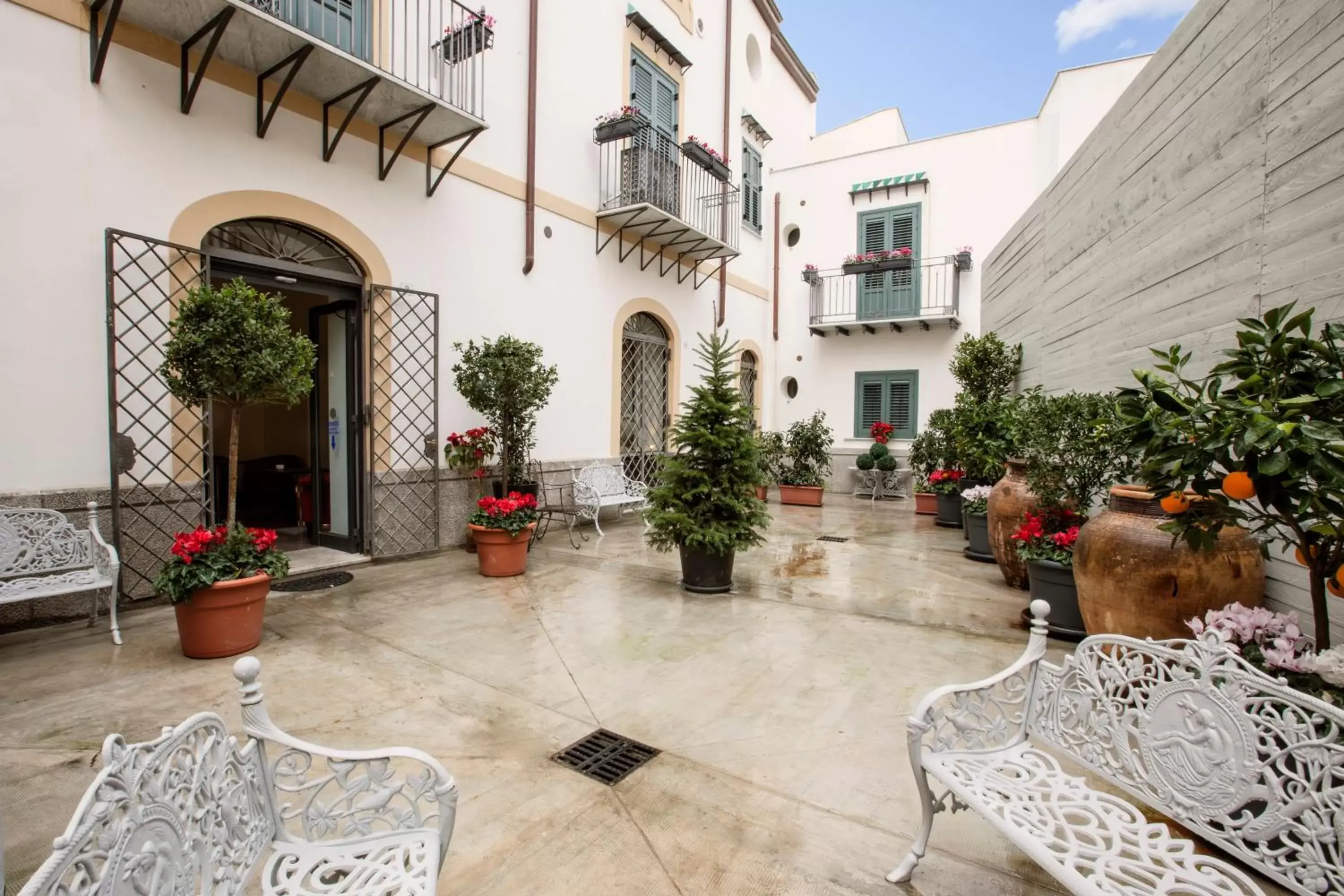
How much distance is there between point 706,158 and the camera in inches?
374

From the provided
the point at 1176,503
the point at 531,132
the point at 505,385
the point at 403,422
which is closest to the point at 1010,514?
the point at 1176,503

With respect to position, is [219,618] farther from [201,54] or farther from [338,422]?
[201,54]

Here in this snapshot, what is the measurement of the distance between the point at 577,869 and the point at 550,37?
8.39 m

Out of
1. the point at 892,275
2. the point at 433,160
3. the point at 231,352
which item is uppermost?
the point at 892,275

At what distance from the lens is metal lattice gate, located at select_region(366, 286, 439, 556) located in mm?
6008

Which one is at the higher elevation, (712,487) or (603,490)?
(712,487)

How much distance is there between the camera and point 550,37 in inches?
300

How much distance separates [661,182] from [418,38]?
146 inches

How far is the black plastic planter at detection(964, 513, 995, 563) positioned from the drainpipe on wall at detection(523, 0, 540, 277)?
559 centimetres

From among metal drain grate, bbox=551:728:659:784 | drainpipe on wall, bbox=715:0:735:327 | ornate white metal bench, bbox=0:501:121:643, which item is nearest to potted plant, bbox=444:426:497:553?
ornate white metal bench, bbox=0:501:121:643

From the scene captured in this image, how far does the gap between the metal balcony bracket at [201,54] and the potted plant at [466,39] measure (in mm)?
2100

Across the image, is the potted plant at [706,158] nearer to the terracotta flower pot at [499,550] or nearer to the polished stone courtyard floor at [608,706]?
the terracotta flower pot at [499,550]

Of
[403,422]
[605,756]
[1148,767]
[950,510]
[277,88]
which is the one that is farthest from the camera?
[950,510]

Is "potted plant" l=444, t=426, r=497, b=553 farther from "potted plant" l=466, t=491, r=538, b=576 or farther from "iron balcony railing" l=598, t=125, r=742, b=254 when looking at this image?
"iron balcony railing" l=598, t=125, r=742, b=254
